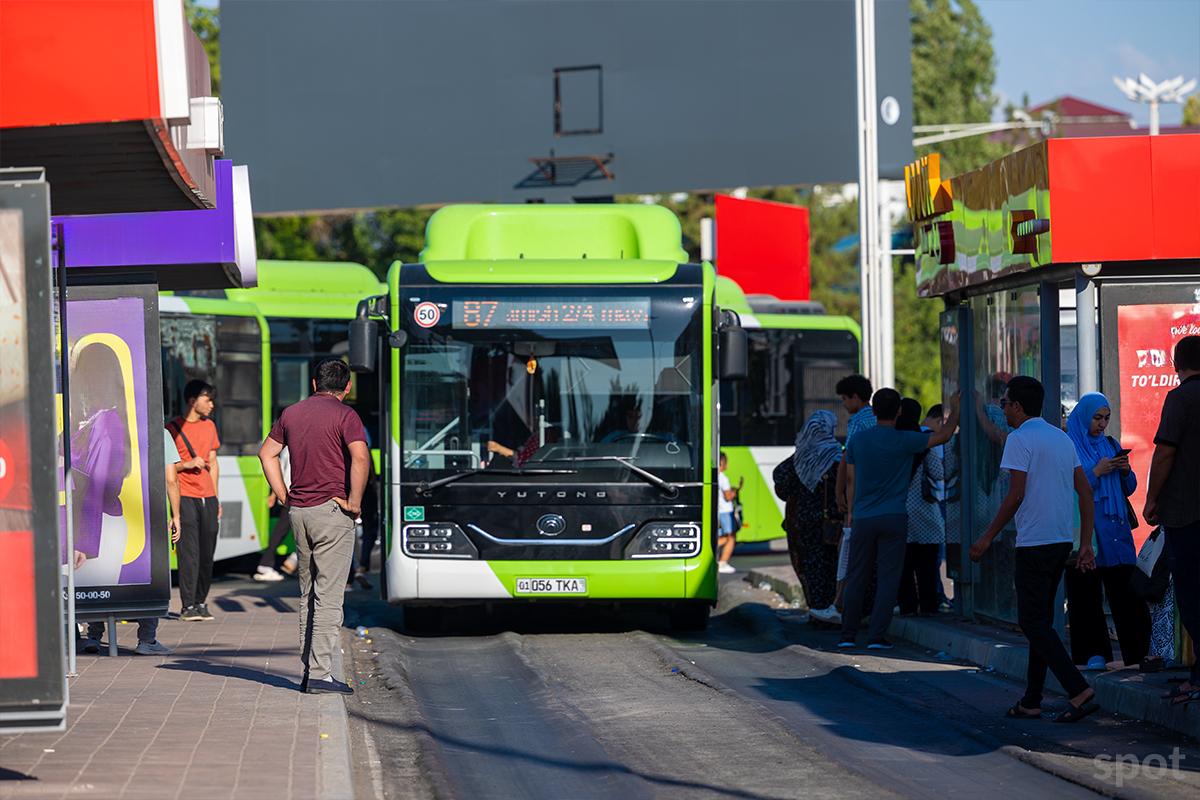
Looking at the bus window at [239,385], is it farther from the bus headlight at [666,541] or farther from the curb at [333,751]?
the curb at [333,751]

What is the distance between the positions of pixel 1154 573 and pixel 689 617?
A: 17.9 ft

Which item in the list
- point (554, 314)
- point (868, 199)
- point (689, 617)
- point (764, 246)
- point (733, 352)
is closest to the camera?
point (733, 352)

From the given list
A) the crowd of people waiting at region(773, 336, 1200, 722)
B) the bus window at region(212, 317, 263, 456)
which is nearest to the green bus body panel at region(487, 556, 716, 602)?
the crowd of people waiting at region(773, 336, 1200, 722)

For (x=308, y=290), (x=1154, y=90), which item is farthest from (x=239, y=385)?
(x=1154, y=90)

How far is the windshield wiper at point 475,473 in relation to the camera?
1430 centimetres

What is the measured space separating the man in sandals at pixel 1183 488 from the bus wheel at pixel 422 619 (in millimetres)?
7562

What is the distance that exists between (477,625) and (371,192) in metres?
12.2

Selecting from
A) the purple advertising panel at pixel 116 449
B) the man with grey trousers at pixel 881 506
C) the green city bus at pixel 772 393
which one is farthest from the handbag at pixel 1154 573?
the green city bus at pixel 772 393

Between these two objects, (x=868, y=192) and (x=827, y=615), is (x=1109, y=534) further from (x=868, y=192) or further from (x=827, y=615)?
(x=868, y=192)

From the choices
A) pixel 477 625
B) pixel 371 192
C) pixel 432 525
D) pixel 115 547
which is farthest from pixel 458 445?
pixel 371 192

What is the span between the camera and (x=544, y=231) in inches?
647

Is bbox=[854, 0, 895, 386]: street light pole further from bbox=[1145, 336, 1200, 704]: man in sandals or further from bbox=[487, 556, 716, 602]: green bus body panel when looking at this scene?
bbox=[1145, 336, 1200, 704]: man in sandals

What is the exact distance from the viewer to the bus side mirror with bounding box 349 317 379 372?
1400 centimetres

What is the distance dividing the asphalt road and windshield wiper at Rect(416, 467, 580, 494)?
1.22 m
